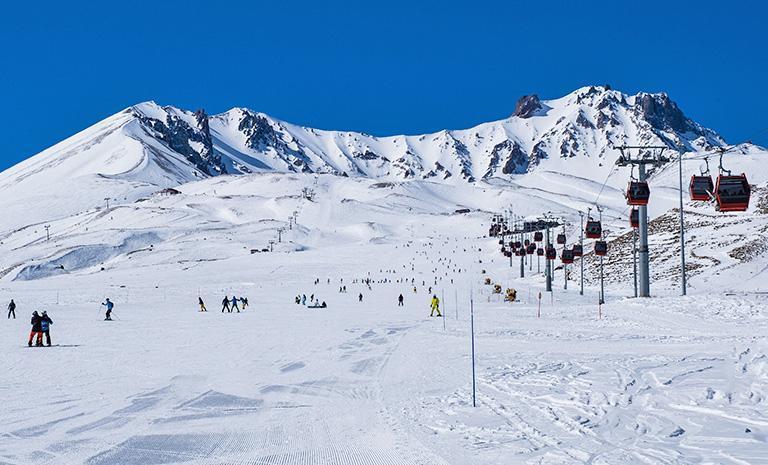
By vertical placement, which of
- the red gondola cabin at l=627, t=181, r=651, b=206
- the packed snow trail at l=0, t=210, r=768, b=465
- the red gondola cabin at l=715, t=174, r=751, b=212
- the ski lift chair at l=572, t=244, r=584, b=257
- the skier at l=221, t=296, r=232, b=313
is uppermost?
the red gondola cabin at l=627, t=181, r=651, b=206

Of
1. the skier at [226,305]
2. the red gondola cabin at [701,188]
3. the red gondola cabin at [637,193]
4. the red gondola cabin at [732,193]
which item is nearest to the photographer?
the red gondola cabin at [732,193]

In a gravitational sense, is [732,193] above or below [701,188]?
below

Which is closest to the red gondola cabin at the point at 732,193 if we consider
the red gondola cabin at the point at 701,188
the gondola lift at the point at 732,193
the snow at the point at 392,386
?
the gondola lift at the point at 732,193

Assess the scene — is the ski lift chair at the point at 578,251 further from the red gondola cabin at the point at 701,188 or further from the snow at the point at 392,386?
the red gondola cabin at the point at 701,188

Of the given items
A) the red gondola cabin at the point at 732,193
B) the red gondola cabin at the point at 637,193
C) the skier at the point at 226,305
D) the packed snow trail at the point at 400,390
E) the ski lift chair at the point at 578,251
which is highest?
the red gondola cabin at the point at 637,193

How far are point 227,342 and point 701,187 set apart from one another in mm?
21926

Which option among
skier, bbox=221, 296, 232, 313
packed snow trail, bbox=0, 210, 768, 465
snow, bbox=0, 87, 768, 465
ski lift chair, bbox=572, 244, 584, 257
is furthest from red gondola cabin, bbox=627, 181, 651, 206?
skier, bbox=221, 296, 232, 313

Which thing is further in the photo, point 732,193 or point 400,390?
point 732,193

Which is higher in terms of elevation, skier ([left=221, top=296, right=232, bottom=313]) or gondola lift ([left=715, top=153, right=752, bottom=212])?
gondola lift ([left=715, top=153, right=752, bottom=212])

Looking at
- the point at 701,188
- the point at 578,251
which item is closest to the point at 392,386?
the point at 701,188

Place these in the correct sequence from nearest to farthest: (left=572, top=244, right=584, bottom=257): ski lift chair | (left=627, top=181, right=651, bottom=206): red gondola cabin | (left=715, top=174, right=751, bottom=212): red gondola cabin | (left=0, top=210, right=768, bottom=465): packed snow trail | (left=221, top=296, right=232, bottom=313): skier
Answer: (left=0, top=210, right=768, bottom=465): packed snow trail → (left=715, top=174, right=751, bottom=212): red gondola cabin → (left=627, top=181, right=651, bottom=206): red gondola cabin → (left=221, top=296, right=232, bottom=313): skier → (left=572, top=244, right=584, bottom=257): ski lift chair

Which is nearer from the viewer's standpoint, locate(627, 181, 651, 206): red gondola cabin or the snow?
the snow

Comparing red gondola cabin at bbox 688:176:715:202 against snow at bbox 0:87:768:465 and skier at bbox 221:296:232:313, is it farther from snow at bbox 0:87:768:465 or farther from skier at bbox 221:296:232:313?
skier at bbox 221:296:232:313

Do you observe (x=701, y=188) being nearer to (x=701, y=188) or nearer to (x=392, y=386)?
(x=701, y=188)
